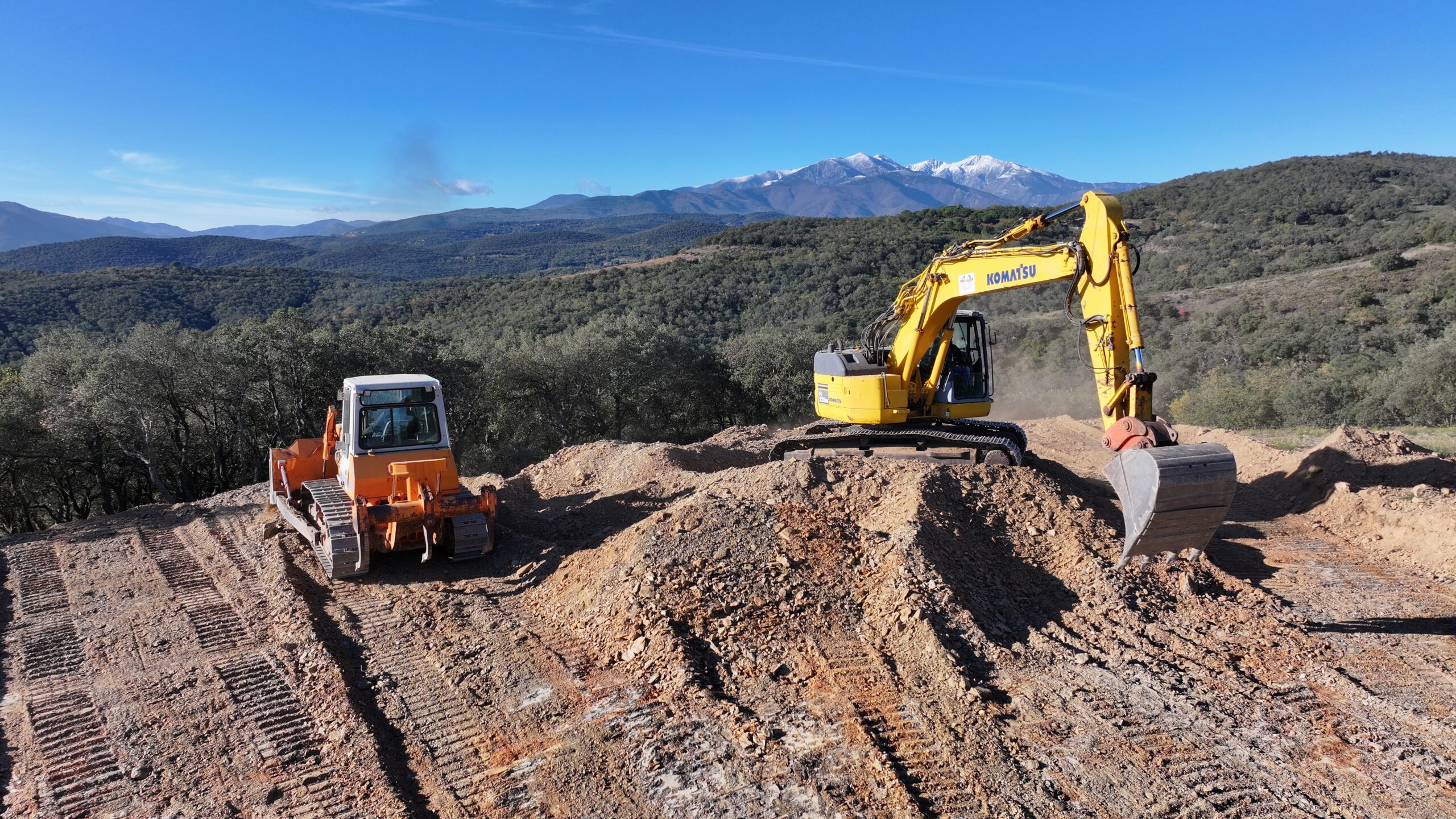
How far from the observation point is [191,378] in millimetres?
16203

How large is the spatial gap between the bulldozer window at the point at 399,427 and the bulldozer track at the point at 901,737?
548cm

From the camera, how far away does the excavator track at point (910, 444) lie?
10.1 meters

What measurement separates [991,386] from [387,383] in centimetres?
806

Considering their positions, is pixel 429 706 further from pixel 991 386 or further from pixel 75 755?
pixel 991 386

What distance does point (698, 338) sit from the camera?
3183 cm

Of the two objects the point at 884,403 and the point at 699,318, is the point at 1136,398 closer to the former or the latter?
the point at 884,403

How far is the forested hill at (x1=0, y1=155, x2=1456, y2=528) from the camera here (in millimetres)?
16250

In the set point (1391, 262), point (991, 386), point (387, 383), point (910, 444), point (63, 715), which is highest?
point (1391, 262)

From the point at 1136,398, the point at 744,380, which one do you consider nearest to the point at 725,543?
the point at 1136,398

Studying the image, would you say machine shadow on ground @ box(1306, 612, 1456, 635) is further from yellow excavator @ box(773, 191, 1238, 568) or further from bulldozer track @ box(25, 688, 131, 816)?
bulldozer track @ box(25, 688, 131, 816)

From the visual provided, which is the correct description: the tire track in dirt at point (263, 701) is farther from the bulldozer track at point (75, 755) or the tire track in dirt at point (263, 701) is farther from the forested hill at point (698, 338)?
the forested hill at point (698, 338)

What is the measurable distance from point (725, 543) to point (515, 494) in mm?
5692

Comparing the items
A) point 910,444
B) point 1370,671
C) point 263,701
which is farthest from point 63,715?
point 1370,671

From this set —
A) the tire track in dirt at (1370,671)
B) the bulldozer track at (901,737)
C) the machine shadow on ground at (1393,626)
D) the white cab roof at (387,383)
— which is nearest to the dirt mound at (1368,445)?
the tire track in dirt at (1370,671)
